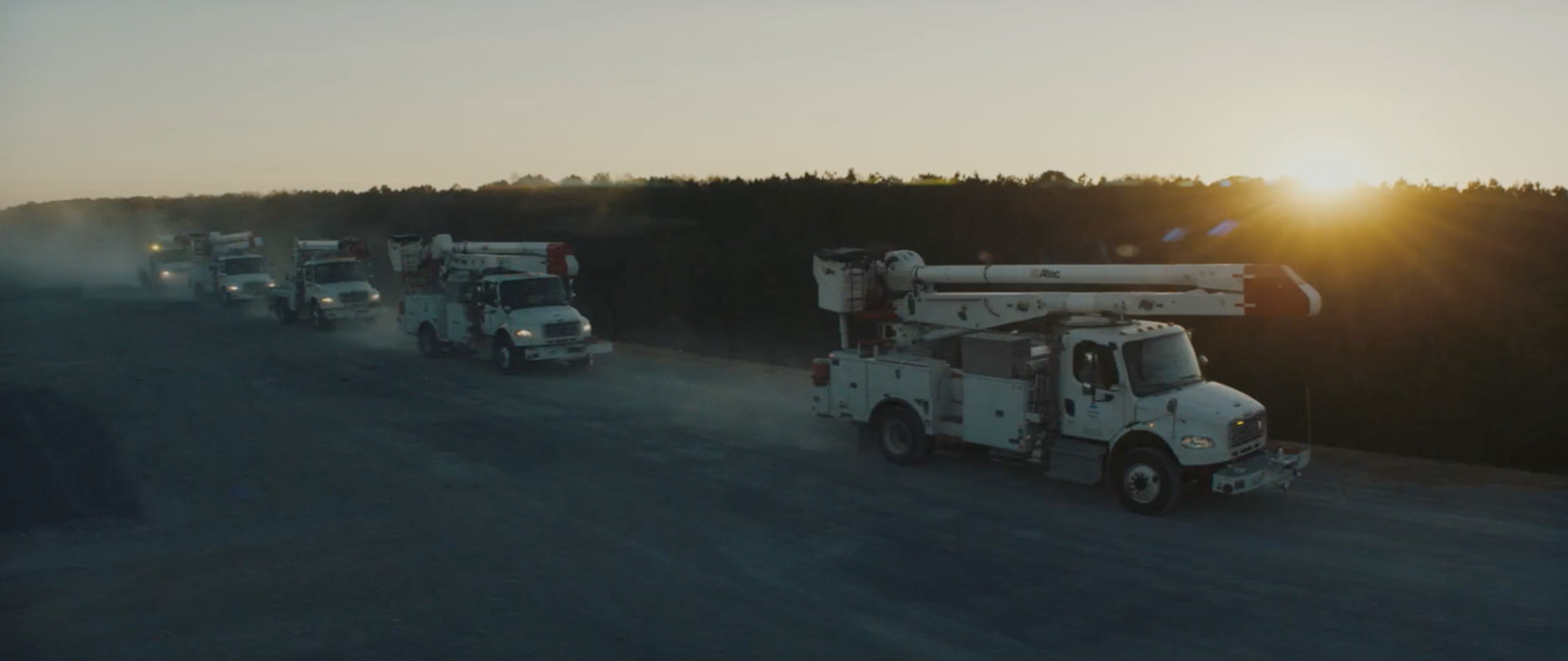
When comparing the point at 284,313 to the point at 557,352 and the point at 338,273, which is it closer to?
the point at 338,273

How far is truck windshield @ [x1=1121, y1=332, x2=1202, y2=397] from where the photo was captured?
1325 cm

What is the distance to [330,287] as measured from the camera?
3534cm

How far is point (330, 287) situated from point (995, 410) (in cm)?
2712

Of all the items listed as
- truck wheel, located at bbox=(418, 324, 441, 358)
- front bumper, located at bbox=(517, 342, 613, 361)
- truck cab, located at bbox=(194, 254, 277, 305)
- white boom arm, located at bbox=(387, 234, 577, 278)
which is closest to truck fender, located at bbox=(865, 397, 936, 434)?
front bumper, located at bbox=(517, 342, 613, 361)

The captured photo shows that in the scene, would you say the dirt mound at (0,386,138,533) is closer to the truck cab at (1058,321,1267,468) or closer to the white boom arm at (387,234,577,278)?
the white boom arm at (387,234,577,278)

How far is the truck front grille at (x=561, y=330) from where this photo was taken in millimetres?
25062

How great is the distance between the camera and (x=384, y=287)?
51.6m

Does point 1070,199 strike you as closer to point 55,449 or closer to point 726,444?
point 726,444

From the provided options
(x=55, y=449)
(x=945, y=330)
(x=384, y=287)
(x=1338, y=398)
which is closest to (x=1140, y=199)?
(x=1338, y=398)

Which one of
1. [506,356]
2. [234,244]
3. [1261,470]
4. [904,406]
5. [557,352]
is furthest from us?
[234,244]

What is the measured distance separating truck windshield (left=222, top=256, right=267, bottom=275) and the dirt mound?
2303 cm

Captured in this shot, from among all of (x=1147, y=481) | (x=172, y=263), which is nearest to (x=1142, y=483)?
(x=1147, y=481)

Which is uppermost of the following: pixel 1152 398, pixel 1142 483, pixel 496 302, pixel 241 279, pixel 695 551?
pixel 241 279

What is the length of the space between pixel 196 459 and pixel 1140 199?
17.4 metres
